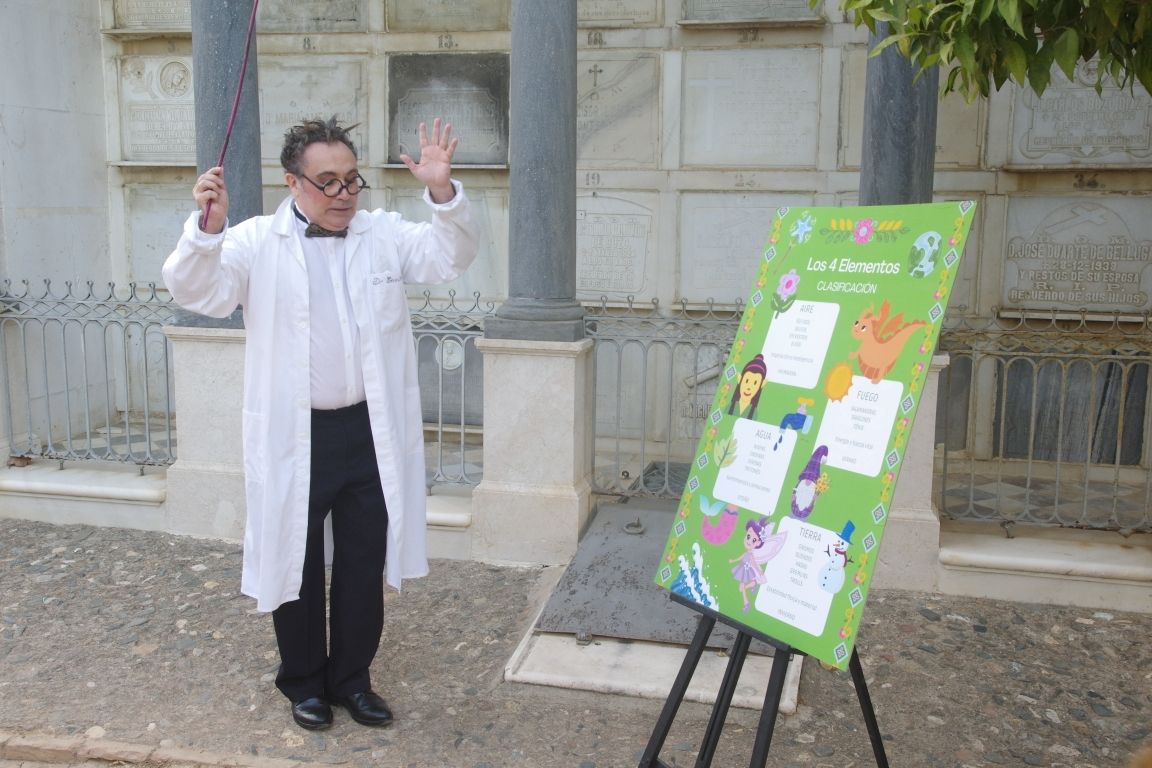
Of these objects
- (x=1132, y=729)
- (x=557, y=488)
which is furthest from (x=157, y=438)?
(x=1132, y=729)

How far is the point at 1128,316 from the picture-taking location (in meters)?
6.34

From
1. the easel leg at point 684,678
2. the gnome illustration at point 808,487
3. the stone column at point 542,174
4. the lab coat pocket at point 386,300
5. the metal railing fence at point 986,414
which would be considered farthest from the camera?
the metal railing fence at point 986,414

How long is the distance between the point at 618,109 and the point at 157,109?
3223mm

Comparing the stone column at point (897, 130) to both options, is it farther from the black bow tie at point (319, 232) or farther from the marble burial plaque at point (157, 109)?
the marble burial plaque at point (157, 109)

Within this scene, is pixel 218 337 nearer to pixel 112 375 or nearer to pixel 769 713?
pixel 112 375

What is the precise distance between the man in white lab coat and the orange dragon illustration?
140 cm

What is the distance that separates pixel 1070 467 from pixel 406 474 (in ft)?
14.5

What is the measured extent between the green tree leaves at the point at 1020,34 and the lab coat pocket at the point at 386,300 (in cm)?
170

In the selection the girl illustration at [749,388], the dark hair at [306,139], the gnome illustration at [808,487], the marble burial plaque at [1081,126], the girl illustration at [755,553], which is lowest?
the girl illustration at [755,553]

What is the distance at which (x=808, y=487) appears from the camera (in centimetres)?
279

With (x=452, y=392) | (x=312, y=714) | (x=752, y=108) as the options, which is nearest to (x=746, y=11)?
(x=752, y=108)

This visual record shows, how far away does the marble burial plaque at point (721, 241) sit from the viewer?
7.00m

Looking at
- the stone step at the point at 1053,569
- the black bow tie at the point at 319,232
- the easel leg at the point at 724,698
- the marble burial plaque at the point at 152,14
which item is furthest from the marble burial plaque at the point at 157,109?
the easel leg at the point at 724,698

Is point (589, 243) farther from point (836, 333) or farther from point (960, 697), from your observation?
point (836, 333)
